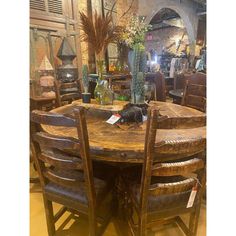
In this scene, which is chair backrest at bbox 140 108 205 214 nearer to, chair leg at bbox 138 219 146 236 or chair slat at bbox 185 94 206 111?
chair leg at bbox 138 219 146 236

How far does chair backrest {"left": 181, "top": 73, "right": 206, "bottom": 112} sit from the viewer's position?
237 cm

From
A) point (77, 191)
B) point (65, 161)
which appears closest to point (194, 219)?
point (77, 191)

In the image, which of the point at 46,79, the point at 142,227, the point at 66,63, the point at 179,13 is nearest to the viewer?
the point at 142,227

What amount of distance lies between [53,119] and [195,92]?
1.84 m

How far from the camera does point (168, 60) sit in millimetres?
8375

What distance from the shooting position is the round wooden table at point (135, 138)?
3.10 feet

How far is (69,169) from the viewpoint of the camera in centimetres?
121

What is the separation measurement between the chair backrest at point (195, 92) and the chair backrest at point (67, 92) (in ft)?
4.17

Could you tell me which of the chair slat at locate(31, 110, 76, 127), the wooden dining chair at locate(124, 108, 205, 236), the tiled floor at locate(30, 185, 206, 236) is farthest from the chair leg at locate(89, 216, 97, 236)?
the chair slat at locate(31, 110, 76, 127)

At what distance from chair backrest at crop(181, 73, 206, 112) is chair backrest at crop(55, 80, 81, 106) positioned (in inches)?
50.0

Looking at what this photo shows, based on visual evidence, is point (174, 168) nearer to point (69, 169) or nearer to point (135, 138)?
point (135, 138)
